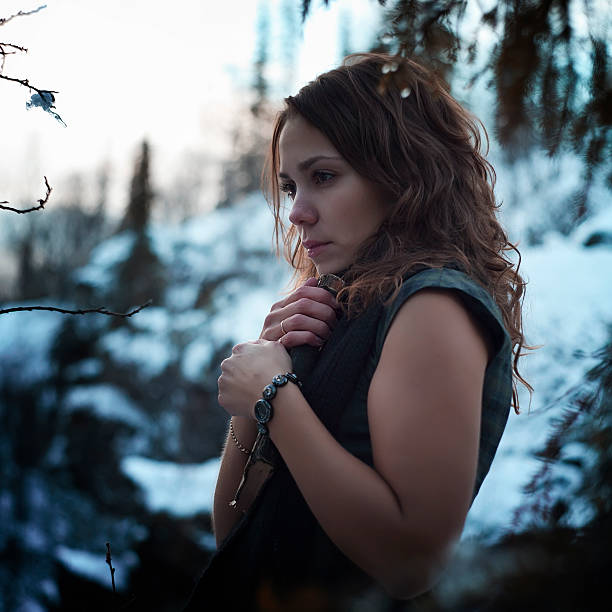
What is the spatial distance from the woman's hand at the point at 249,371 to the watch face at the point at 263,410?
1.9 inches

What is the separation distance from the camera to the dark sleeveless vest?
1.20 m

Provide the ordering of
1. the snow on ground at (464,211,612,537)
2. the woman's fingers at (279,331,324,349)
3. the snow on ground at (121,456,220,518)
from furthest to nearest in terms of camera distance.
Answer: the snow on ground at (121,456,220,518) < the snow on ground at (464,211,612,537) < the woman's fingers at (279,331,324,349)

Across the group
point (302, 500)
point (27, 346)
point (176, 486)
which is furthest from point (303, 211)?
point (27, 346)

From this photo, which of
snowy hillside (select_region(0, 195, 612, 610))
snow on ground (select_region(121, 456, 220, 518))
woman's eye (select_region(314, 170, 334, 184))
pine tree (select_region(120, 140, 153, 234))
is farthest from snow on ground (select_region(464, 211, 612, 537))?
pine tree (select_region(120, 140, 153, 234))

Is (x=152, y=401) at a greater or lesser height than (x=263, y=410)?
greater

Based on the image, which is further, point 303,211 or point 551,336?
point 551,336

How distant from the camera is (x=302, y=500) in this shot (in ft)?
4.21

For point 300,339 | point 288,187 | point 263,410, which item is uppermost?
point 288,187

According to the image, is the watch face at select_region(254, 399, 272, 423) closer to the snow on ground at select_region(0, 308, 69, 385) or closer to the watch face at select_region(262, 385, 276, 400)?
the watch face at select_region(262, 385, 276, 400)

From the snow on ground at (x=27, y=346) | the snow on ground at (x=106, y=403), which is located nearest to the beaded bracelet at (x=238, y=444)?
the snow on ground at (x=106, y=403)

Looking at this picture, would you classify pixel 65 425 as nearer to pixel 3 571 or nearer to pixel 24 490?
pixel 24 490

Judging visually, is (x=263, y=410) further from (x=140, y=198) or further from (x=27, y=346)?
(x=140, y=198)

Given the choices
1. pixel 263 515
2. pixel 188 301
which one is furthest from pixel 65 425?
pixel 263 515

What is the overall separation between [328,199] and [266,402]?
2.05ft
